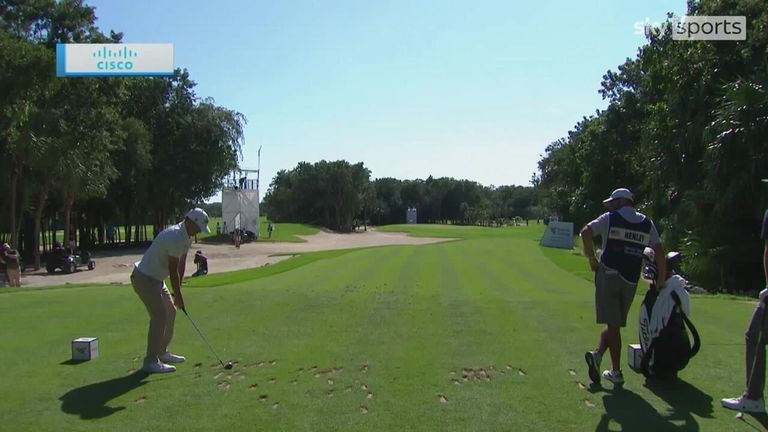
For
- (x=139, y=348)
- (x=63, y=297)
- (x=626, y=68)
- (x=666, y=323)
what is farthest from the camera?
(x=626, y=68)

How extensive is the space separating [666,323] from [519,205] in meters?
184

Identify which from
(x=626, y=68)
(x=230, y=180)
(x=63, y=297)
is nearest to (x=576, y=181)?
(x=626, y=68)

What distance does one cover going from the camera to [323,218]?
4882 inches

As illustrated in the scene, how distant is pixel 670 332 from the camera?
6.26 meters

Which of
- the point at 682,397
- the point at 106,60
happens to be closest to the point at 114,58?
the point at 106,60

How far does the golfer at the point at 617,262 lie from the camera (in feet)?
20.9

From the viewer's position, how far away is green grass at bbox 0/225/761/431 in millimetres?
5535

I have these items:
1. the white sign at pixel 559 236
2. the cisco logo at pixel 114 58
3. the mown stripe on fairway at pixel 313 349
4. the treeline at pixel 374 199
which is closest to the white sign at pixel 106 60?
the cisco logo at pixel 114 58

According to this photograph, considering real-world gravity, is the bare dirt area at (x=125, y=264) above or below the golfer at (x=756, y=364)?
below

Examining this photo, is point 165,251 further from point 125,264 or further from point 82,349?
point 125,264

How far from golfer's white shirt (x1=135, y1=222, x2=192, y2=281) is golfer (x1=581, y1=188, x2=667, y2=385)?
4.58m

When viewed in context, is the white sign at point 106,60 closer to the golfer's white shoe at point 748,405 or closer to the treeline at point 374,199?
the golfer's white shoe at point 748,405

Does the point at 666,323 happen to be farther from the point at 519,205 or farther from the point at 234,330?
the point at 519,205

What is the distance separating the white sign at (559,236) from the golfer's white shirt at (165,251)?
39650 mm
